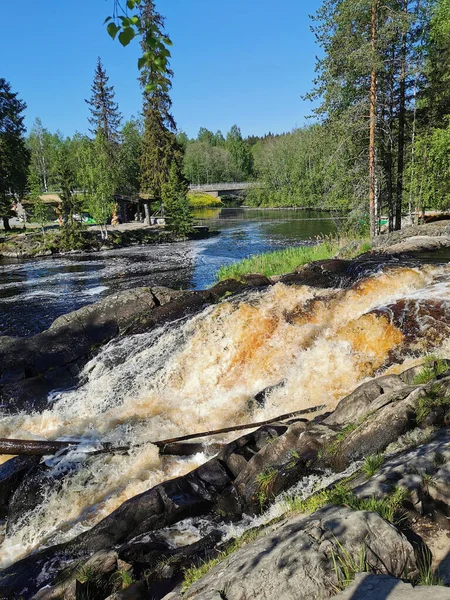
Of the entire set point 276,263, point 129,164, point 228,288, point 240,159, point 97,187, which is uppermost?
point 240,159

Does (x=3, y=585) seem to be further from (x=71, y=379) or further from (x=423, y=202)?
(x=423, y=202)

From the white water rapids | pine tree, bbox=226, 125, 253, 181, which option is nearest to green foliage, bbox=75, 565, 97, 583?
the white water rapids

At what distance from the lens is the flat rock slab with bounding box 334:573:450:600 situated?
7.53 feet

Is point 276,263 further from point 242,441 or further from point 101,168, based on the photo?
point 101,168

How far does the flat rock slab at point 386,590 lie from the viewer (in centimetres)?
230

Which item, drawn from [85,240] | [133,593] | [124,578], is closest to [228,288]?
[124,578]

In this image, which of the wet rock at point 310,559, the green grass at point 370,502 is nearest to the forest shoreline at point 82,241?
the green grass at point 370,502

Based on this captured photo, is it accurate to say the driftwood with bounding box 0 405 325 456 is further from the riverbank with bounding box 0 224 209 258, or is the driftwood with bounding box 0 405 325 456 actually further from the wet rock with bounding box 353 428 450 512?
the riverbank with bounding box 0 224 209 258

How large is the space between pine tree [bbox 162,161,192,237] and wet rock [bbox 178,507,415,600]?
1461 inches

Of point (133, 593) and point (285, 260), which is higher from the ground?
point (285, 260)

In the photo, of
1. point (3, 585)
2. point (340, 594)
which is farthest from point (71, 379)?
point (340, 594)

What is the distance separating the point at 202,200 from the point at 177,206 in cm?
4886

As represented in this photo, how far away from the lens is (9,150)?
41344mm

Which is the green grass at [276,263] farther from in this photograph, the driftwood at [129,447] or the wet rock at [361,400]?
the wet rock at [361,400]
